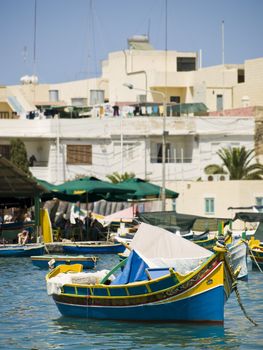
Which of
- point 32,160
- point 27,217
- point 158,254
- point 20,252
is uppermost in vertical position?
point 32,160

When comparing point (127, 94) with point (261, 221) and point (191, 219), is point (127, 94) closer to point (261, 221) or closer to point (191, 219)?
point (191, 219)

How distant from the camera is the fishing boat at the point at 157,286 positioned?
88.1 ft

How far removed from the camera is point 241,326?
28188 mm

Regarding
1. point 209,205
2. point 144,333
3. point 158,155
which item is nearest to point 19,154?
point 158,155

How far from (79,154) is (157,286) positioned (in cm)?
4710

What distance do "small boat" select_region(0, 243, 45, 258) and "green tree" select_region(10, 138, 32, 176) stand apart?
2182cm

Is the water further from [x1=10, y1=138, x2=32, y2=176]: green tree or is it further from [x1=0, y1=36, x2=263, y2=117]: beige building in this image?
[x1=0, y1=36, x2=263, y2=117]: beige building

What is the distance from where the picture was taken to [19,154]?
71.6m

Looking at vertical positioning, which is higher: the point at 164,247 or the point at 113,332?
the point at 164,247

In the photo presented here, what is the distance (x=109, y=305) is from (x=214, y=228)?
27.3 meters

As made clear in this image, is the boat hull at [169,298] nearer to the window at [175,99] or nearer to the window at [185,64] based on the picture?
the window at [175,99]

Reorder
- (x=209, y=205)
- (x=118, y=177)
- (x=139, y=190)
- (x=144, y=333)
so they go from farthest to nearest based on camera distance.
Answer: (x=118, y=177) < (x=209, y=205) < (x=139, y=190) < (x=144, y=333)

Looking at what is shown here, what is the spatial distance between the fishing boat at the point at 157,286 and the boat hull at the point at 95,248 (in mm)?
21418

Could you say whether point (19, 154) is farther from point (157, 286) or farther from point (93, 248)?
point (157, 286)
